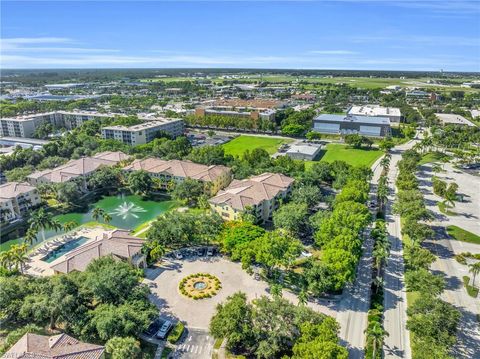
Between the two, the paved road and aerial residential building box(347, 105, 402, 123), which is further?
aerial residential building box(347, 105, 402, 123)

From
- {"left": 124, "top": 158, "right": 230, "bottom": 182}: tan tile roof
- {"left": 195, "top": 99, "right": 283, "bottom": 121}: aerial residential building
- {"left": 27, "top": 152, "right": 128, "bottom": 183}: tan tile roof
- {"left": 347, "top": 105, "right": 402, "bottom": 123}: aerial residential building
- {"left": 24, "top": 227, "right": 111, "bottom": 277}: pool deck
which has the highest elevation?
{"left": 347, "top": 105, "right": 402, "bottom": 123}: aerial residential building

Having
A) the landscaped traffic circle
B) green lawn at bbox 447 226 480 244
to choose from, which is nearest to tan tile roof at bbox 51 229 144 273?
the landscaped traffic circle

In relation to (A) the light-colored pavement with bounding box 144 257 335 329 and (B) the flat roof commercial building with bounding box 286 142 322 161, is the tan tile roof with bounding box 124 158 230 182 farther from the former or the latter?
(B) the flat roof commercial building with bounding box 286 142 322 161

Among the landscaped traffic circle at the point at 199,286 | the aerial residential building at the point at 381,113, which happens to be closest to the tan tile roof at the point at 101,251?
the landscaped traffic circle at the point at 199,286

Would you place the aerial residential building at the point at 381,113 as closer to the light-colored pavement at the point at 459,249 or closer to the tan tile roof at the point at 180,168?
the light-colored pavement at the point at 459,249

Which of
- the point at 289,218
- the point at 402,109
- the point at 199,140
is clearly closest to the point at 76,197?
the point at 289,218

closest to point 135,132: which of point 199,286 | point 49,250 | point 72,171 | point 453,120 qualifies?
point 72,171
